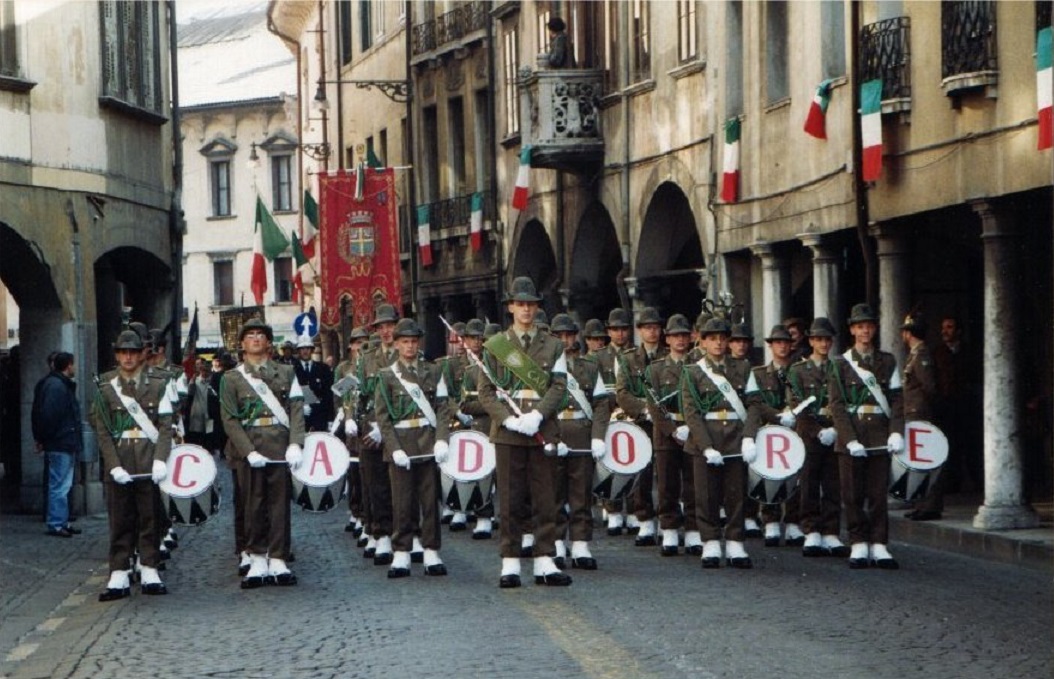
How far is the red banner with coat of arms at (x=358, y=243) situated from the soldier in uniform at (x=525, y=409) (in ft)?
82.8

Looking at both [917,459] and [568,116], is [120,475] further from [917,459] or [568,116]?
[568,116]

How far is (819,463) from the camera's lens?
1917cm

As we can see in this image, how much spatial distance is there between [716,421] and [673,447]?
2019 millimetres

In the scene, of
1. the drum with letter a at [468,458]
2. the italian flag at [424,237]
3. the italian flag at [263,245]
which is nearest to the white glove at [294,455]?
the drum with letter a at [468,458]

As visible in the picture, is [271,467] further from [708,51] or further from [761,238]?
[708,51]

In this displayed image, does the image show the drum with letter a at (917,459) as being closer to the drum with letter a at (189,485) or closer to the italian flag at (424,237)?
the drum with letter a at (189,485)

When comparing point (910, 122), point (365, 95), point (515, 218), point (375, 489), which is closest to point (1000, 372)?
point (910, 122)

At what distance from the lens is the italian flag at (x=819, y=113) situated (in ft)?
85.5

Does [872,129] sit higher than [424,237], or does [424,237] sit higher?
[424,237]

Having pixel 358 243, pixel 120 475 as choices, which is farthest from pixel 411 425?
pixel 358 243

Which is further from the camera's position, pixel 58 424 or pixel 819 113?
pixel 819 113

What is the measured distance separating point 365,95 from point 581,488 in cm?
3726

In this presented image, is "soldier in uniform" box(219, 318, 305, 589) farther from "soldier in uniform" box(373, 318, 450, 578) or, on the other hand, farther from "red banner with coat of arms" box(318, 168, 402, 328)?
"red banner with coat of arms" box(318, 168, 402, 328)

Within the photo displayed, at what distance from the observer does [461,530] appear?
23.1 m
